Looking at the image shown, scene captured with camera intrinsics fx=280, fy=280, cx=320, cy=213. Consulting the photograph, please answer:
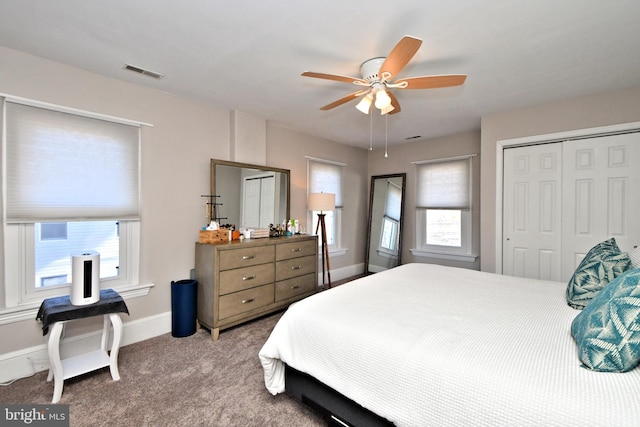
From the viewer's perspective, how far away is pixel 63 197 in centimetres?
228

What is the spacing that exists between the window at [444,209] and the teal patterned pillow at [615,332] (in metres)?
3.31

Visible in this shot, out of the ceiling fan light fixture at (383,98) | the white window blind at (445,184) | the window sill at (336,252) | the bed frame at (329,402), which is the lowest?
the bed frame at (329,402)

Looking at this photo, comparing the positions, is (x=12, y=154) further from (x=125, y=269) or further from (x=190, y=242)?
(x=190, y=242)

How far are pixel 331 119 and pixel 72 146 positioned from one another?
8.70 feet

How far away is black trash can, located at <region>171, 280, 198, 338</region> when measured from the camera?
2803mm

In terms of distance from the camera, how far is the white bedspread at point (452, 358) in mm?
946

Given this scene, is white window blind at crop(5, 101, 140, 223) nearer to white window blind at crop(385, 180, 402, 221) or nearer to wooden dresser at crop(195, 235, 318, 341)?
wooden dresser at crop(195, 235, 318, 341)

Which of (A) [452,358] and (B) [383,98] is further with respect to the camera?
(B) [383,98]

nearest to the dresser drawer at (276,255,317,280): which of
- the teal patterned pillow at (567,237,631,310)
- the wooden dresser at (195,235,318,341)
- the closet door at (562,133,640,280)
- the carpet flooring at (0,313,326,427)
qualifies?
the wooden dresser at (195,235,318,341)

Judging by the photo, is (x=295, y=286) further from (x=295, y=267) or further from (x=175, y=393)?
(x=175, y=393)

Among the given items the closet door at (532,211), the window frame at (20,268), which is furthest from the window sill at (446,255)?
the window frame at (20,268)

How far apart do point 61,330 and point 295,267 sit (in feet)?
7.07

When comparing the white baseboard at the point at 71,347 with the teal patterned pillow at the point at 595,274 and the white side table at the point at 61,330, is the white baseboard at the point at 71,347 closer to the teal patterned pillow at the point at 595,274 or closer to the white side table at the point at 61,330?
the white side table at the point at 61,330

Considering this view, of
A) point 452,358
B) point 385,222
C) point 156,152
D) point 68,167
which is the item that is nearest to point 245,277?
point 156,152
